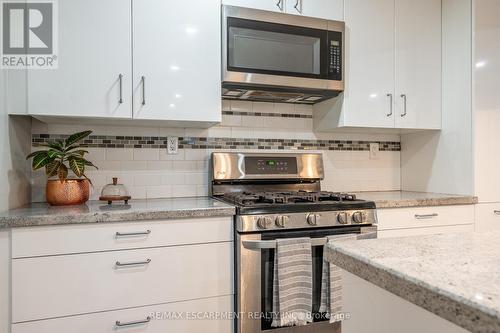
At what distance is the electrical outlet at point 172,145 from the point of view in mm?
2107

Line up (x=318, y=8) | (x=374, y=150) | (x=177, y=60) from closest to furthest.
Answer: (x=177, y=60) → (x=318, y=8) → (x=374, y=150)

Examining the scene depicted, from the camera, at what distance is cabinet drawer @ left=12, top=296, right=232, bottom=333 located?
137 cm

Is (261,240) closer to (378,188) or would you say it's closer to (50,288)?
(50,288)

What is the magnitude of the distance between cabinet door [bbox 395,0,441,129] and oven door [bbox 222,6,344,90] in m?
0.48

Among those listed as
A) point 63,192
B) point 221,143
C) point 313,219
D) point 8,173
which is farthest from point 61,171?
point 313,219

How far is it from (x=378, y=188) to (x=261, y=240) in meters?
1.40

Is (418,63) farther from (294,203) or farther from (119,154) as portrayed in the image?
(119,154)

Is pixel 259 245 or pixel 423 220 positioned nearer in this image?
pixel 259 245

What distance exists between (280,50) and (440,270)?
65.7 inches

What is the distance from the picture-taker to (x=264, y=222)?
1581 mm

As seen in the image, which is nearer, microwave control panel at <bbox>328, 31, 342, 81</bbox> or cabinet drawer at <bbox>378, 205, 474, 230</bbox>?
cabinet drawer at <bbox>378, 205, 474, 230</bbox>

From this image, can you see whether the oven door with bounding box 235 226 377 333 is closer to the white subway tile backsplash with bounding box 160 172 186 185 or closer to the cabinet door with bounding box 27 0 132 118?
the white subway tile backsplash with bounding box 160 172 186 185

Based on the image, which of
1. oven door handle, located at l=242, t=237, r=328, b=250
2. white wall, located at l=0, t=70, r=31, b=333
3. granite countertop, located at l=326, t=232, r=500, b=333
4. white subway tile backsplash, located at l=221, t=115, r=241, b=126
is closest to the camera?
granite countertop, located at l=326, t=232, r=500, b=333

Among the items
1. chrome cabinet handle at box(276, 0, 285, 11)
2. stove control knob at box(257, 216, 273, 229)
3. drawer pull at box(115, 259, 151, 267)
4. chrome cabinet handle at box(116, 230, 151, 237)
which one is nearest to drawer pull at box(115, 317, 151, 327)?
drawer pull at box(115, 259, 151, 267)
